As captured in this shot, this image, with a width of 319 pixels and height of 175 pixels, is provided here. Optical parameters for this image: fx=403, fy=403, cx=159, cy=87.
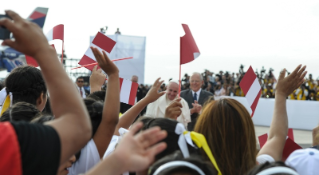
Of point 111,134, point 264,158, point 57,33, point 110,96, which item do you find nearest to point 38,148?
point 110,96

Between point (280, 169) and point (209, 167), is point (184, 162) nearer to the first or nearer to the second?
point (209, 167)

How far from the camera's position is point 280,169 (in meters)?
1.56

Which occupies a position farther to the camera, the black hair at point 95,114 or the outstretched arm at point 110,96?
the black hair at point 95,114

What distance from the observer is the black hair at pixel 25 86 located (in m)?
2.71

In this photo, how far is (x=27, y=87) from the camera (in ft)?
8.89

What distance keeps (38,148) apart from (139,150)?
0.97 feet

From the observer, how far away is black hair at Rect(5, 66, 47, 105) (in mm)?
2707

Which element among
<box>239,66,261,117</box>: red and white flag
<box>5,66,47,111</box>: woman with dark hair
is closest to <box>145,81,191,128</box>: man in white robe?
<box>239,66,261,117</box>: red and white flag

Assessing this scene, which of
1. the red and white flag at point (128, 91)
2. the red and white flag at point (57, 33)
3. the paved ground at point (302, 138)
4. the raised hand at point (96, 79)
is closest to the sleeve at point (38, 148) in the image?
the raised hand at point (96, 79)

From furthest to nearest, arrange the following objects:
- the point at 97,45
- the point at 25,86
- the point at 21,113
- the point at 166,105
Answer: the point at 166,105 < the point at 97,45 < the point at 25,86 < the point at 21,113

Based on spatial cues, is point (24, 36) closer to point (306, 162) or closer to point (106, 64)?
point (106, 64)

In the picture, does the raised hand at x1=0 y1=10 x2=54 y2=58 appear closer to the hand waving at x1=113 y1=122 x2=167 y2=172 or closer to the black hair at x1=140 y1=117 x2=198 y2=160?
the hand waving at x1=113 y1=122 x2=167 y2=172

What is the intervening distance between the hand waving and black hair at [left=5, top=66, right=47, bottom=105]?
1639 millimetres

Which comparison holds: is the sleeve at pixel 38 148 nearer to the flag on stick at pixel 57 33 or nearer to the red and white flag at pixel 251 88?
the red and white flag at pixel 251 88
